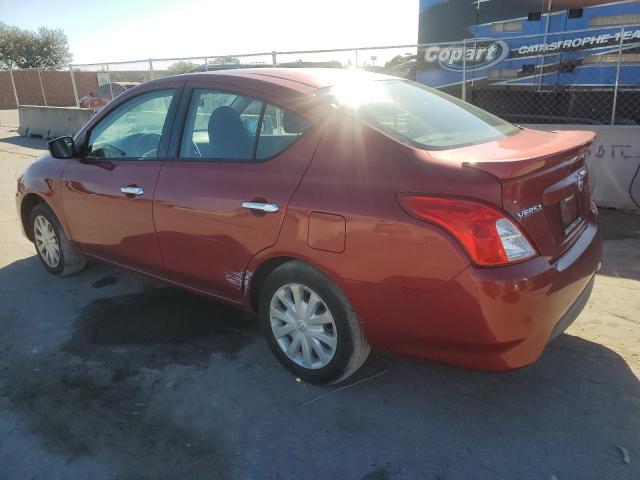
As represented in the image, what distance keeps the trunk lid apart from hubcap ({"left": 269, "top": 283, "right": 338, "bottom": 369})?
1001 mm

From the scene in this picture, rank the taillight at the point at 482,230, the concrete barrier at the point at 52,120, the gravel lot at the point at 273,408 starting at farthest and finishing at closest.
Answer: the concrete barrier at the point at 52,120, the gravel lot at the point at 273,408, the taillight at the point at 482,230

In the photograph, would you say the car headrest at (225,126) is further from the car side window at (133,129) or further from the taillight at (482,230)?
the taillight at (482,230)

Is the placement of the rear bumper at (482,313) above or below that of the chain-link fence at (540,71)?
below

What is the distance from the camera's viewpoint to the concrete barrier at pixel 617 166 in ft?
20.7

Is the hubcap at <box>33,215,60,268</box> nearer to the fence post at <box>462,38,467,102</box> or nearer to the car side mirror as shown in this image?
the car side mirror

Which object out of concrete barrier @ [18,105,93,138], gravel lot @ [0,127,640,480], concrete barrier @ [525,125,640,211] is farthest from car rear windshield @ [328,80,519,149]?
concrete barrier @ [18,105,93,138]

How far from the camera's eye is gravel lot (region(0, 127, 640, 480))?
237cm

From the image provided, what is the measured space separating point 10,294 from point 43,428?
207 cm

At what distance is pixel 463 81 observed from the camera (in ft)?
27.5

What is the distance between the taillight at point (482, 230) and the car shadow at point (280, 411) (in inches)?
31.7

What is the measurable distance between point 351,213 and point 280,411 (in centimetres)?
112

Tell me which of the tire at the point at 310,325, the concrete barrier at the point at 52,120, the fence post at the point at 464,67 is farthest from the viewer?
the concrete barrier at the point at 52,120

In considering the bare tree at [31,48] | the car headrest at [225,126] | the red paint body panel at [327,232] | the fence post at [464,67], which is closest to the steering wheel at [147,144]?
the car headrest at [225,126]

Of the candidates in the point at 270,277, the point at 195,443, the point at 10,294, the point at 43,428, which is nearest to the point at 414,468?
the point at 195,443
